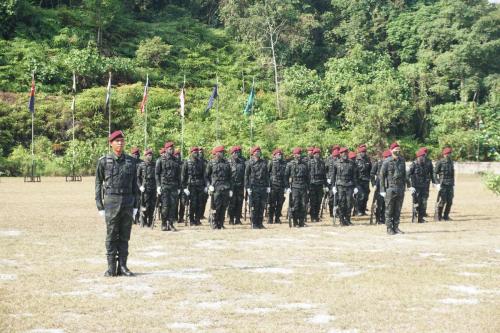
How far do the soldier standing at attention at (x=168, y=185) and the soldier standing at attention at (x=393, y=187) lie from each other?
4.75 m

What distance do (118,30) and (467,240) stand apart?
156 ft

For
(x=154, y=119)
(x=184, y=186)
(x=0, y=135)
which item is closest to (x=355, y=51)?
(x=154, y=119)

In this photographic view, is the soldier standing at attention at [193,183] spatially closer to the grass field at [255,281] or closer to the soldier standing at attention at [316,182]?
the grass field at [255,281]

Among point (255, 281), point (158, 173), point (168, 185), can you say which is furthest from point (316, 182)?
point (255, 281)

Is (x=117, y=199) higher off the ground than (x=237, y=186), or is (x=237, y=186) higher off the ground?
(x=237, y=186)

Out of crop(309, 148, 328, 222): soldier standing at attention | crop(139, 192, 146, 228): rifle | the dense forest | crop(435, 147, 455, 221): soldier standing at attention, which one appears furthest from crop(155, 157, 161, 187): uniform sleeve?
the dense forest

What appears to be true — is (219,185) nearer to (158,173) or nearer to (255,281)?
(158,173)

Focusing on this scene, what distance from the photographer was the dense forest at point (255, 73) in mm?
45594

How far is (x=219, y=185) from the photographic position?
1753 cm

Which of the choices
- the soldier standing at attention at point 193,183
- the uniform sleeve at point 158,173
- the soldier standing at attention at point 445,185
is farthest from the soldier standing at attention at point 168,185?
the soldier standing at attention at point 445,185

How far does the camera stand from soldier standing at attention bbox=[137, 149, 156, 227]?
1800 cm

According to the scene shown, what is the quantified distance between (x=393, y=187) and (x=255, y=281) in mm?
7048

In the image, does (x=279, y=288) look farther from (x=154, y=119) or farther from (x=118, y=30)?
(x=118, y=30)

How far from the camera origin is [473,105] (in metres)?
51.4
